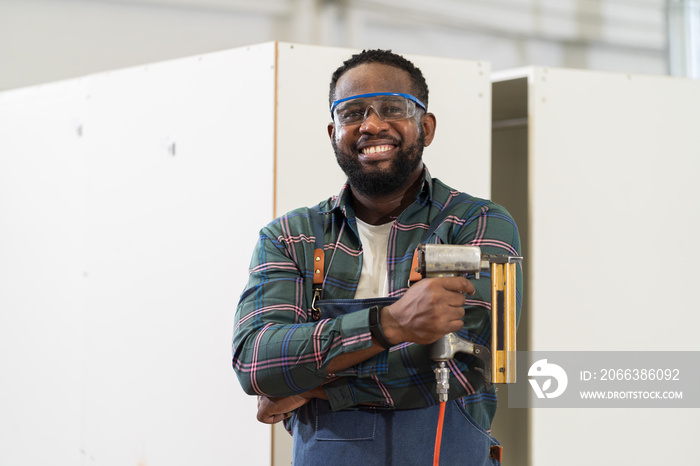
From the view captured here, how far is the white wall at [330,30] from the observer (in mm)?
3426

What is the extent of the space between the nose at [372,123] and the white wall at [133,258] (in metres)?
0.74

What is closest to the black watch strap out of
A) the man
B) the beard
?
the man

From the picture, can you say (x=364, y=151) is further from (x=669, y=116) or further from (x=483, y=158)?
(x=669, y=116)

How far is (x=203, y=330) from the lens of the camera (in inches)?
77.6

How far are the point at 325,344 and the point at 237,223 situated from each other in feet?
3.19

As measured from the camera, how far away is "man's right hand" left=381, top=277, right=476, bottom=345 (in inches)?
37.6

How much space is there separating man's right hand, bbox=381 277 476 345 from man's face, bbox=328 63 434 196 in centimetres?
28

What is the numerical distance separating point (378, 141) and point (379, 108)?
0.20ft

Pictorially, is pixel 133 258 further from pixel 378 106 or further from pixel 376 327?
pixel 376 327

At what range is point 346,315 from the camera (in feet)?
3.36

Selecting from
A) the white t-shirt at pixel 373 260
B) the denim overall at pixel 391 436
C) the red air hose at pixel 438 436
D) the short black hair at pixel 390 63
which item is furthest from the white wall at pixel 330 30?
the red air hose at pixel 438 436

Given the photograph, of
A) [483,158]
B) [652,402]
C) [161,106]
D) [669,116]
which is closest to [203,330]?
[161,106]

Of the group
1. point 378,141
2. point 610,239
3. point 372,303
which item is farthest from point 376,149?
point 610,239

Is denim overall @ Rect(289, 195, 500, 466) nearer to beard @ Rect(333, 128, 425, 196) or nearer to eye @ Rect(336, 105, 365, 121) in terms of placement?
beard @ Rect(333, 128, 425, 196)
